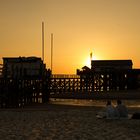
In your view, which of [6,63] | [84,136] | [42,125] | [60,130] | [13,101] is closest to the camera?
[84,136]

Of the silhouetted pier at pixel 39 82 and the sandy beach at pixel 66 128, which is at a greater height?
the silhouetted pier at pixel 39 82

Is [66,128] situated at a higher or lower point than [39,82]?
lower

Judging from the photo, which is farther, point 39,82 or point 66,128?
point 39,82

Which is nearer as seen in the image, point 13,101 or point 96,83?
point 13,101

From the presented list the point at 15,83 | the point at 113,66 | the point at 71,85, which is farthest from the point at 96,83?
the point at 15,83

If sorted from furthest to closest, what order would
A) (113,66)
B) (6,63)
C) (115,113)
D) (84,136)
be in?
(113,66)
(6,63)
(115,113)
(84,136)

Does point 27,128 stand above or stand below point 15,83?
below

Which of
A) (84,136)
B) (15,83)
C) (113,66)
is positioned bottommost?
(84,136)

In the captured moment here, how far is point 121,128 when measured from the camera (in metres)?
19.1

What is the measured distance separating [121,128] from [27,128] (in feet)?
12.1

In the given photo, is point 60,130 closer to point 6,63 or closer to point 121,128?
point 121,128

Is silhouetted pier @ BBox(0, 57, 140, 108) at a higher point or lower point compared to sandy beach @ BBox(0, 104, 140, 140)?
higher

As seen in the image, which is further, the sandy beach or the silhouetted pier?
the silhouetted pier

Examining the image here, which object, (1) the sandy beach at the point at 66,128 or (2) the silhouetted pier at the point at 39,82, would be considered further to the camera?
(2) the silhouetted pier at the point at 39,82
